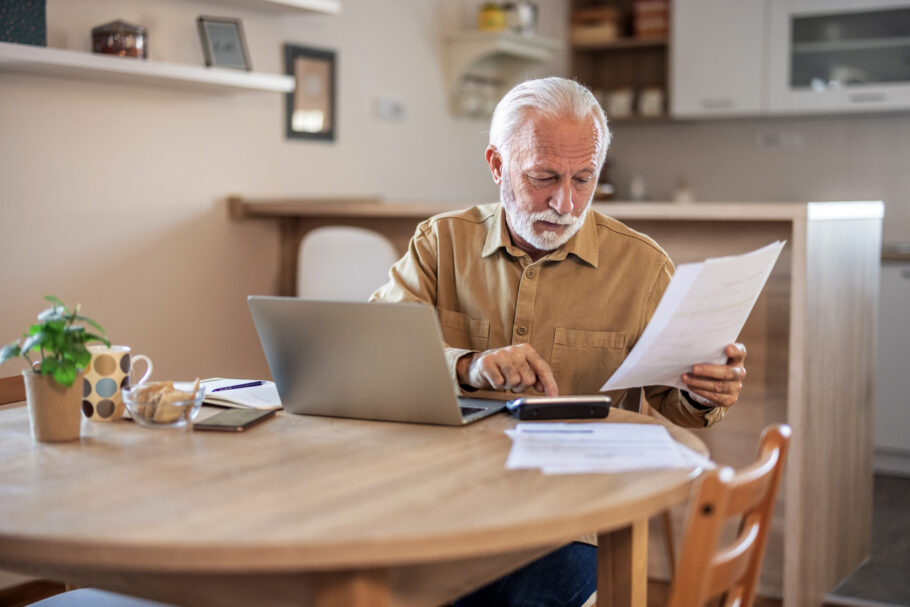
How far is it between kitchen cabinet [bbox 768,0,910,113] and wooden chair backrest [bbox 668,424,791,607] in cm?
363

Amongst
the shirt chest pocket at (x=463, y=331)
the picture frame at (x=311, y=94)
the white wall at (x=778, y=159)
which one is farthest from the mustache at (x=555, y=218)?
the white wall at (x=778, y=159)

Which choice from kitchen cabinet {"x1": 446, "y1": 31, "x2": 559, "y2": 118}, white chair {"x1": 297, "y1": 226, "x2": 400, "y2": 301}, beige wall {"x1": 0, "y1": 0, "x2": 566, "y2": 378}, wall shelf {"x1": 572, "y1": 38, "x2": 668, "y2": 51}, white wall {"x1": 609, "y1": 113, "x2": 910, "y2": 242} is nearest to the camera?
beige wall {"x1": 0, "y1": 0, "x2": 566, "y2": 378}

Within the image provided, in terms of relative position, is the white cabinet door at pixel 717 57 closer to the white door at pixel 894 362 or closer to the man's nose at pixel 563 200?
the white door at pixel 894 362

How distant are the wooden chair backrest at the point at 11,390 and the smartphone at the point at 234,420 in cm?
46

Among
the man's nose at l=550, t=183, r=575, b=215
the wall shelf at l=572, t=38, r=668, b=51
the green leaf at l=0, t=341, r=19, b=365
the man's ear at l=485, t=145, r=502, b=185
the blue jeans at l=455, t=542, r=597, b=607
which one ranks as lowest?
the blue jeans at l=455, t=542, r=597, b=607

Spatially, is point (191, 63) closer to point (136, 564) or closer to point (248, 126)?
point (248, 126)

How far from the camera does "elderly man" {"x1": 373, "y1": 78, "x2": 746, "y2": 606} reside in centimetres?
174

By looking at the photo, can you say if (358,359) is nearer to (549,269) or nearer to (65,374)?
Answer: (65,374)

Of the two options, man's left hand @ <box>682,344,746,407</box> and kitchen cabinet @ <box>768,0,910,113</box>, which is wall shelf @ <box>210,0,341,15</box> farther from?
kitchen cabinet @ <box>768,0,910,113</box>

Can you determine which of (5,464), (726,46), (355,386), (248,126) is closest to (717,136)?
(726,46)

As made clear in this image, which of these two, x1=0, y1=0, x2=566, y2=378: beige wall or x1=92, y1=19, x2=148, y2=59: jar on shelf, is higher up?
x1=92, y1=19, x2=148, y2=59: jar on shelf

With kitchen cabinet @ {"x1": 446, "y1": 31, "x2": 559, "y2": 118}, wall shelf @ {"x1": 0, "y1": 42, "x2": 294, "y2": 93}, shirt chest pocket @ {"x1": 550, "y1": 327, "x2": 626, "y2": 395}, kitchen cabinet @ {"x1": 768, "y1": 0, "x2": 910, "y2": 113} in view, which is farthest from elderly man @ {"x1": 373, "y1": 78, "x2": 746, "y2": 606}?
kitchen cabinet @ {"x1": 768, "y1": 0, "x2": 910, "y2": 113}

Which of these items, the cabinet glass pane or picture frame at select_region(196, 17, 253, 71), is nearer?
picture frame at select_region(196, 17, 253, 71)

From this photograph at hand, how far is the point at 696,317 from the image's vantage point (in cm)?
138
